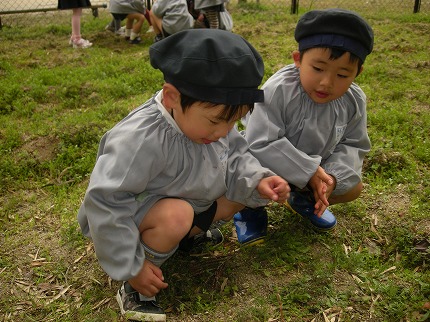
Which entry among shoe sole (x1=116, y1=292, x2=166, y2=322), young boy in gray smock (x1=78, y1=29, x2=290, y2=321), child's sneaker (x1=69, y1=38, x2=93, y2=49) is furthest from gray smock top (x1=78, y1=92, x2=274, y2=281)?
child's sneaker (x1=69, y1=38, x2=93, y2=49)

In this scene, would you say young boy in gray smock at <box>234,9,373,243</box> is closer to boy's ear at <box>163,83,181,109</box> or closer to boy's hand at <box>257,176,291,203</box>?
boy's hand at <box>257,176,291,203</box>

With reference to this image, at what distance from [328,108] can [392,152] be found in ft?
3.97

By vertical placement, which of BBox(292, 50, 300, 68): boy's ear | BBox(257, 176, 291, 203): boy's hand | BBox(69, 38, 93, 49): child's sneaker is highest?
BBox(292, 50, 300, 68): boy's ear

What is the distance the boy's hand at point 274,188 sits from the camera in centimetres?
233

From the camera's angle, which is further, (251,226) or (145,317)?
(251,226)

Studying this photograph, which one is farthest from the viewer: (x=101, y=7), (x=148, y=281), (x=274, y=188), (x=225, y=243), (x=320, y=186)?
(x=101, y=7)

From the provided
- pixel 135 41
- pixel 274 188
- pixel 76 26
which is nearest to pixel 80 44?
pixel 76 26

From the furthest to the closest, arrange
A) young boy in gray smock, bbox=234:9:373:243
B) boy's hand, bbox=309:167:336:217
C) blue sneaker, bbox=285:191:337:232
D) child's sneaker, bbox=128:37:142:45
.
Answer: child's sneaker, bbox=128:37:142:45 → blue sneaker, bbox=285:191:337:232 → boy's hand, bbox=309:167:336:217 → young boy in gray smock, bbox=234:9:373:243

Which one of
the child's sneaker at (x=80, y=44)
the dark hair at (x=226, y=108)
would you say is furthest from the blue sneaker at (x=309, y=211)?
the child's sneaker at (x=80, y=44)

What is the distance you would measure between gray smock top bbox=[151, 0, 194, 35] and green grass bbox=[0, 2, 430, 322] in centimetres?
238

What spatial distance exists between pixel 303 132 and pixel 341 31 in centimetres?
64

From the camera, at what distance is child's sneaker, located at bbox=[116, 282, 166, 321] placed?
221 centimetres

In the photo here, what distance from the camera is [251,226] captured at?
2834 mm

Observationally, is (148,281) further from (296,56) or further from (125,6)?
(125,6)
